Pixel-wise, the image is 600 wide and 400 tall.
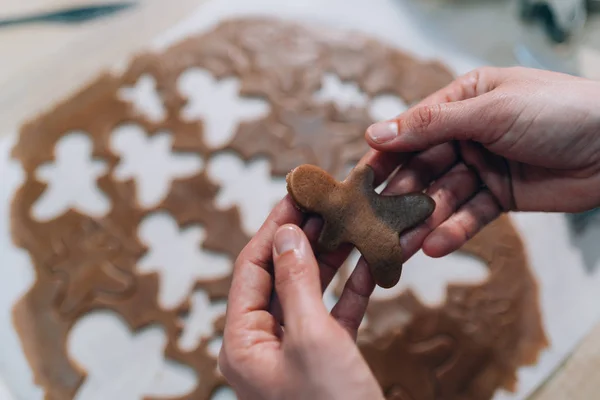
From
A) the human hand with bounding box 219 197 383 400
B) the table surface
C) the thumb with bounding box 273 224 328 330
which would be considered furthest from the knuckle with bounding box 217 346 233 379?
the table surface

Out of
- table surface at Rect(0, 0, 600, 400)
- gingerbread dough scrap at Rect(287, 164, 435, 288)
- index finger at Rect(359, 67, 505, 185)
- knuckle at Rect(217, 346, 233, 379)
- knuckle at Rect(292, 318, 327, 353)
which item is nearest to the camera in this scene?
knuckle at Rect(292, 318, 327, 353)

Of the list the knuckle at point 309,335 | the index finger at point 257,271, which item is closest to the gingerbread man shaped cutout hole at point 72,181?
the index finger at point 257,271

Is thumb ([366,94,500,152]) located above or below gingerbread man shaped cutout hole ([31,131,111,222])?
above

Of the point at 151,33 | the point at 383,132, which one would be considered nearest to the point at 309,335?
the point at 383,132

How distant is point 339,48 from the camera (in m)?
1.71

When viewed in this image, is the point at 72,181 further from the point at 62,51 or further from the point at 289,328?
the point at 289,328

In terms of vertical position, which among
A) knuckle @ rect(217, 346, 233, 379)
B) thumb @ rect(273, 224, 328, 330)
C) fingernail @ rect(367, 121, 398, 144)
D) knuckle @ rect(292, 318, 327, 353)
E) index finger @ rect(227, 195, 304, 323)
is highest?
fingernail @ rect(367, 121, 398, 144)

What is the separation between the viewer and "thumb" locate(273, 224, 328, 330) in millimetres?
770

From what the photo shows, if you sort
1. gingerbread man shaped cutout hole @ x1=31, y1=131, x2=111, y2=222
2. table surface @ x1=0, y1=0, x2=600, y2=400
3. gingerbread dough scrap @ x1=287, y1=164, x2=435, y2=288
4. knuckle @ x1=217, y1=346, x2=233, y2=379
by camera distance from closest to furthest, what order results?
knuckle @ x1=217, y1=346, x2=233, y2=379
gingerbread dough scrap @ x1=287, y1=164, x2=435, y2=288
gingerbread man shaped cutout hole @ x1=31, y1=131, x2=111, y2=222
table surface @ x1=0, y1=0, x2=600, y2=400

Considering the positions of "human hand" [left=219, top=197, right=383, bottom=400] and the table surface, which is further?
the table surface

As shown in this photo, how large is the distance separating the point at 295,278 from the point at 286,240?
0.09 meters

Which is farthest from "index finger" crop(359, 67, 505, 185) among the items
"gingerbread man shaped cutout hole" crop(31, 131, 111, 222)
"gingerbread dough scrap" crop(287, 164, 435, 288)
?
"gingerbread man shaped cutout hole" crop(31, 131, 111, 222)

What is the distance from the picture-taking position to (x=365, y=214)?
100cm

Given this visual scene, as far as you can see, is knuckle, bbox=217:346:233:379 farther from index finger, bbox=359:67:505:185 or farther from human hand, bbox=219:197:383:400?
index finger, bbox=359:67:505:185
